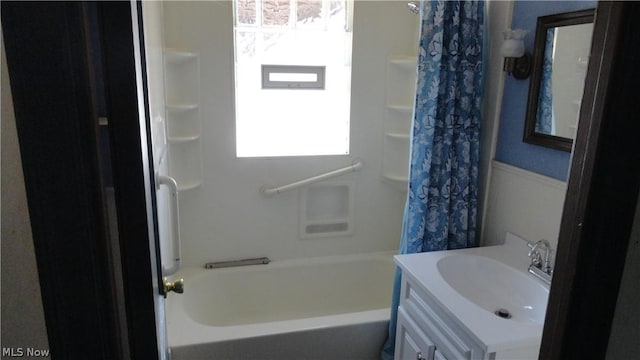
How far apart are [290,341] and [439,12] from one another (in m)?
1.66

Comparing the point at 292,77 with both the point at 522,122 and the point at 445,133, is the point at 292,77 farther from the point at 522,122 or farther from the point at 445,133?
the point at 522,122

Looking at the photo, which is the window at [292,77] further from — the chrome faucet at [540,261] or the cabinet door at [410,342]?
the chrome faucet at [540,261]

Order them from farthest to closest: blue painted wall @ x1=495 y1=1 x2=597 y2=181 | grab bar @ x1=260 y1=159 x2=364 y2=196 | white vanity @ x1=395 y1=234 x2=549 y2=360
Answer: grab bar @ x1=260 y1=159 x2=364 y2=196 → blue painted wall @ x1=495 y1=1 x2=597 y2=181 → white vanity @ x1=395 y1=234 x2=549 y2=360

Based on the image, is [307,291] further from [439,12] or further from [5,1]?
[5,1]

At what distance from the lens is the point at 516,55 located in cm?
186

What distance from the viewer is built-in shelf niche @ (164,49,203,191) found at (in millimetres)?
2357

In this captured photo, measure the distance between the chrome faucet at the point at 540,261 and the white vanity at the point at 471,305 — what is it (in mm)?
33

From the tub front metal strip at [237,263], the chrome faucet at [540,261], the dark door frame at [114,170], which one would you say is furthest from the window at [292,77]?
the dark door frame at [114,170]

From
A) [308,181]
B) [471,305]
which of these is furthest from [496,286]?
[308,181]

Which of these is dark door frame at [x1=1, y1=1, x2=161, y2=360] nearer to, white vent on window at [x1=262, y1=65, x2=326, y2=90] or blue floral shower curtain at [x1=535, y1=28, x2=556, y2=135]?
blue floral shower curtain at [x1=535, y1=28, x2=556, y2=135]

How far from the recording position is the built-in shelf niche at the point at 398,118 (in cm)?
267

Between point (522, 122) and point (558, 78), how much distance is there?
25 centimetres

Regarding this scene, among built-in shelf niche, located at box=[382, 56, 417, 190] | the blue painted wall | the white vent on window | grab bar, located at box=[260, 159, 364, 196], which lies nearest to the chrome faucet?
the blue painted wall

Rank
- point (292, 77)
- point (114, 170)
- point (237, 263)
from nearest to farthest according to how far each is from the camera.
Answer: point (114, 170) < point (292, 77) < point (237, 263)
